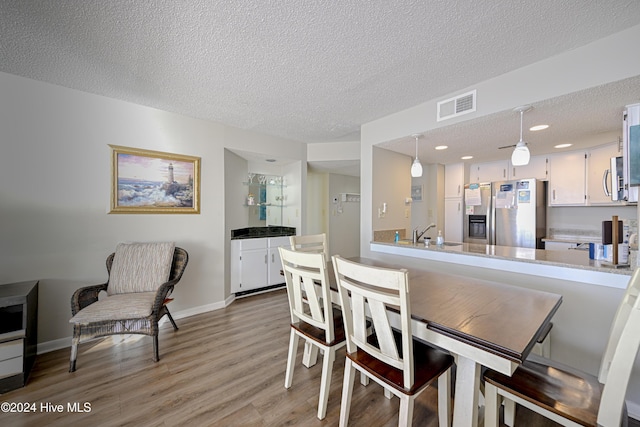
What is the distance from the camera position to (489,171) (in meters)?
3.94

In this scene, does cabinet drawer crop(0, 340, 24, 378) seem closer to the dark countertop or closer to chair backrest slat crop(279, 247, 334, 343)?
chair backrest slat crop(279, 247, 334, 343)

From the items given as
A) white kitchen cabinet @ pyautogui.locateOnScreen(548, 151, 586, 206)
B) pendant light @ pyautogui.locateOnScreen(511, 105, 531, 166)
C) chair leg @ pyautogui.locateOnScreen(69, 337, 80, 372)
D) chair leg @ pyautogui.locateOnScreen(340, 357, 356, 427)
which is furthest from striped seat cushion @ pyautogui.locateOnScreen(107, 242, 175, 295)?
white kitchen cabinet @ pyautogui.locateOnScreen(548, 151, 586, 206)

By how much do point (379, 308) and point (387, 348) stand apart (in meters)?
0.23

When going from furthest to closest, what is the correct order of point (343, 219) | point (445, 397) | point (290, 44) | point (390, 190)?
point (343, 219) → point (390, 190) → point (290, 44) → point (445, 397)

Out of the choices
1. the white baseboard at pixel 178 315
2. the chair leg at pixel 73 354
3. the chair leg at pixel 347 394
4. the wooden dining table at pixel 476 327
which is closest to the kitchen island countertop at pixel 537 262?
the wooden dining table at pixel 476 327

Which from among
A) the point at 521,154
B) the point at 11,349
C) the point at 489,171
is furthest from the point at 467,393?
the point at 489,171

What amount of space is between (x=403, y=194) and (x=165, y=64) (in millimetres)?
3072

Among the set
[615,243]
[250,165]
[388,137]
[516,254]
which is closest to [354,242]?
[250,165]

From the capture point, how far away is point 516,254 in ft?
7.13

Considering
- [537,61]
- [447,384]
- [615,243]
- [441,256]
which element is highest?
[537,61]

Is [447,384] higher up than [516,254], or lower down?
lower down

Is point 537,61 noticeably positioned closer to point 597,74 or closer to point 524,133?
point 597,74

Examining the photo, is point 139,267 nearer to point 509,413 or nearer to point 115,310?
point 115,310

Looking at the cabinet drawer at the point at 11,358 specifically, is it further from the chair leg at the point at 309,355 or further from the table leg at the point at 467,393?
the table leg at the point at 467,393
